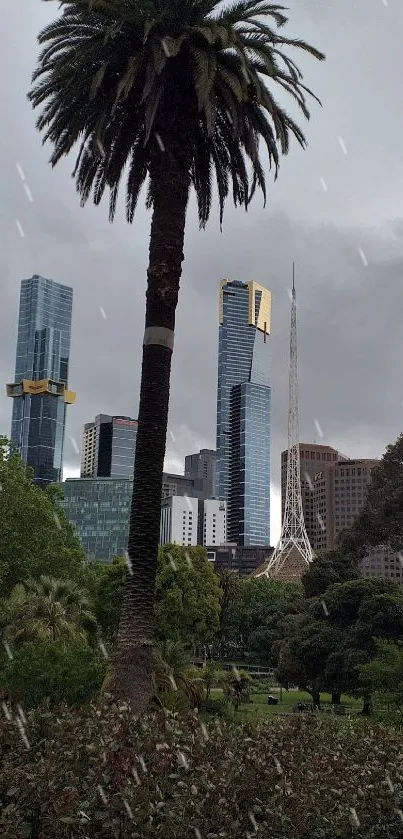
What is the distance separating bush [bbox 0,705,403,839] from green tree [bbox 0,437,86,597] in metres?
28.0

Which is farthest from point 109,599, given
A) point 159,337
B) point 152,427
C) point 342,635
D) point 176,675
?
point 159,337

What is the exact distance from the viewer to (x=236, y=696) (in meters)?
43.3

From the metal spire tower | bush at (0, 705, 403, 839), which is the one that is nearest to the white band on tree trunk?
bush at (0, 705, 403, 839)

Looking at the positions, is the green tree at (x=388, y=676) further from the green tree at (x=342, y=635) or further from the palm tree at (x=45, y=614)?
the green tree at (x=342, y=635)

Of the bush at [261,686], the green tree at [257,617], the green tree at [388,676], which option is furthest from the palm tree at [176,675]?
the green tree at [257,617]

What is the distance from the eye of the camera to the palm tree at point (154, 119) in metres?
15.9

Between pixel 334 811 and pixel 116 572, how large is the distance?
138 feet

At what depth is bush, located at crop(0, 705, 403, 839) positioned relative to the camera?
7.14m

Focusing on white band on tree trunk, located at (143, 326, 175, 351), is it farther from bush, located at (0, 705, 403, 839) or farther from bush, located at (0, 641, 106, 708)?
bush, located at (0, 705, 403, 839)

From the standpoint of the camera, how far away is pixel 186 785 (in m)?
7.30

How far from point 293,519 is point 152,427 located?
140 meters

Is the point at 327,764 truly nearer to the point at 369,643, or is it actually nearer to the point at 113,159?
the point at 113,159

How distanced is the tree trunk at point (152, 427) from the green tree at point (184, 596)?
3337 cm

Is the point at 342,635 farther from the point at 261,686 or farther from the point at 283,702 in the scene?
the point at 261,686
